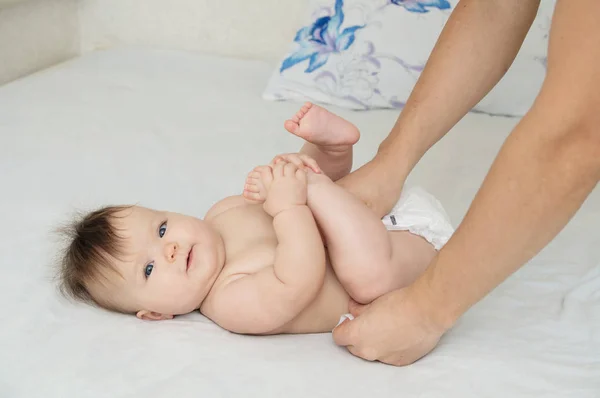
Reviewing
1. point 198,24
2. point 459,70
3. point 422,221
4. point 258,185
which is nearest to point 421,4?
point 198,24

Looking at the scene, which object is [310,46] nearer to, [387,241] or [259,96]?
[259,96]

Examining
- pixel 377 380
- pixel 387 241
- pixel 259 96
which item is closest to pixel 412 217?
pixel 387 241

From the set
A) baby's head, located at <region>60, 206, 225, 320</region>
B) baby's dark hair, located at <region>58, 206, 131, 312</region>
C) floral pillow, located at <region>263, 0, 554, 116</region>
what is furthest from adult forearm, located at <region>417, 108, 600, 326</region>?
floral pillow, located at <region>263, 0, 554, 116</region>

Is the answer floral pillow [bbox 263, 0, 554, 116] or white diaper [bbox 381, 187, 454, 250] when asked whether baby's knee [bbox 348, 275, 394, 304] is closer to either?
white diaper [bbox 381, 187, 454, 250]

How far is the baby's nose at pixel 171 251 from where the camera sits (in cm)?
110

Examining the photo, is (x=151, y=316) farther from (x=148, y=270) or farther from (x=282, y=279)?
(x=282, y=279)

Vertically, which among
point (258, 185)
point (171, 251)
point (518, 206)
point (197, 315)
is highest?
point (518, 206)

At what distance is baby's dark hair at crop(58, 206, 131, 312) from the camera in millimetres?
1115

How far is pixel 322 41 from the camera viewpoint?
2.17 metres

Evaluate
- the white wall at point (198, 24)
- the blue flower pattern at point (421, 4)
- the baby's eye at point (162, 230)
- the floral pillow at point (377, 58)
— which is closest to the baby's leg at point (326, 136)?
the baby's eye at point (162, 230)

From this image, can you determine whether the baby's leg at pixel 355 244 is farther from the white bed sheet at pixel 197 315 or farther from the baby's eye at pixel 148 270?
the baby's eye at pixel 148 270

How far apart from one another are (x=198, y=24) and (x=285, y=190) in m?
1.71

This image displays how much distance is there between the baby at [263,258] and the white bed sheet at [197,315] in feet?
0.12

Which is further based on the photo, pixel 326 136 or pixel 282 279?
pixel 326 136
